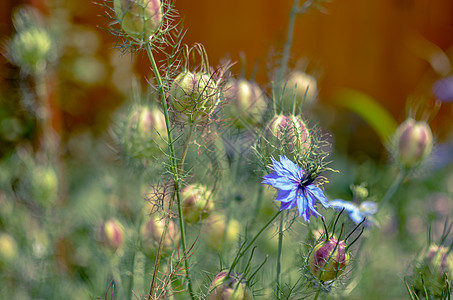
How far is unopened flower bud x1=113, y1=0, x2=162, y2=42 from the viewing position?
1.24ft

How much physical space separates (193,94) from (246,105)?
17cm

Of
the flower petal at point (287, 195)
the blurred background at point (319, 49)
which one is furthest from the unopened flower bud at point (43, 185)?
the blurred background at point (319, 49)

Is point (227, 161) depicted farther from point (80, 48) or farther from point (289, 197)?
point (80, 48)

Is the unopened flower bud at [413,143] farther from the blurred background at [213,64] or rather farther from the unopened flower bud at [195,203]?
the unopened flower bud at [195,203]

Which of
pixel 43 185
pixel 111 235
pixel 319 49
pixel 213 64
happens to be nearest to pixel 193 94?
pixel 111 235

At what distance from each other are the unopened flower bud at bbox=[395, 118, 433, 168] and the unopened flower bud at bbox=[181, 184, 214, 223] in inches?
12.5

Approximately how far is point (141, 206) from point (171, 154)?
0.74ft

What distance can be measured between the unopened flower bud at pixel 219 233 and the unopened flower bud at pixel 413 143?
0.27 m

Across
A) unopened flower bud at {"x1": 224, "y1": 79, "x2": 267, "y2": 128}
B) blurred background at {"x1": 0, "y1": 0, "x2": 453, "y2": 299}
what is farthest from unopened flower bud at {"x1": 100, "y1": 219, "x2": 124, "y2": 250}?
unopened flower bud at {"x1": 224, "y1": 79, "x2": 267, "y2": 128}

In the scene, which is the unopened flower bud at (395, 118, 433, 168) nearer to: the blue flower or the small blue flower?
the small blue flower

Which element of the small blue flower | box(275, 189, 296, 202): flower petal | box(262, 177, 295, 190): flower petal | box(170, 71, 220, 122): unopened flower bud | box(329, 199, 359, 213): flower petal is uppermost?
box(170, 71, 220, 122): unopened flower bud

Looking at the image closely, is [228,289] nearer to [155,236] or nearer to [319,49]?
[155,236]

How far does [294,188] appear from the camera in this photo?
0.39 meters

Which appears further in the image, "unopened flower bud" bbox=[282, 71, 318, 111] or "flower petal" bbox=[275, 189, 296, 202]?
"unopened flower bud" bbox=[282, 71, 318, 111]
